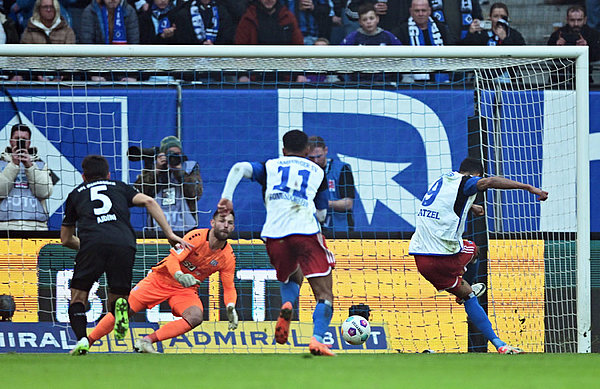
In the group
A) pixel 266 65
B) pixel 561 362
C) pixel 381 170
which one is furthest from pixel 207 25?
pixel 561 362

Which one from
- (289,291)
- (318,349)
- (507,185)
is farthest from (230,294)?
(507,185)

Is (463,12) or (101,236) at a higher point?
(463,12)

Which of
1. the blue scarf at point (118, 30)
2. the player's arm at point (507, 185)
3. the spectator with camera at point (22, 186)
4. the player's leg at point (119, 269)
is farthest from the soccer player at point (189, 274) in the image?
the blue scarf at point (118, 30)

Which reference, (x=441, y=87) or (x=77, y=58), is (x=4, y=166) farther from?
(x=441, y=87)

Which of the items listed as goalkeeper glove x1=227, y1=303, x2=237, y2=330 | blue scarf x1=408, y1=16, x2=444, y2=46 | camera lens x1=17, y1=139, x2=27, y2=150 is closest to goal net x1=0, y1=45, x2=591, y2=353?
camera lens x1=17, y1=139, x2=27, y2=150

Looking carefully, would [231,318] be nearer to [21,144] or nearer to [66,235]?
[66,235]

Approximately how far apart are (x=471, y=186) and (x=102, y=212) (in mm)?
3292

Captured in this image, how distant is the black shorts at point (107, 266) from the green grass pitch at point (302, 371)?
615mm

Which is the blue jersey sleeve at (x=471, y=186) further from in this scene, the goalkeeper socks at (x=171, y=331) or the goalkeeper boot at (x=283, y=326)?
the goalkeeper socks at (x=171, y=331)

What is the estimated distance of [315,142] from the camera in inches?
409

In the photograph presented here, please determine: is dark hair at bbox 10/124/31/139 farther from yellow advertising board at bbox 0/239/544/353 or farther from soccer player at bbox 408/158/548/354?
soccer player at bbox 408/158/548/354

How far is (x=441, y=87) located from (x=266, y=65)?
80.9 inches

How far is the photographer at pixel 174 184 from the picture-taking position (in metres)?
10.3

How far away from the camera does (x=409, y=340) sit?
400 inches
